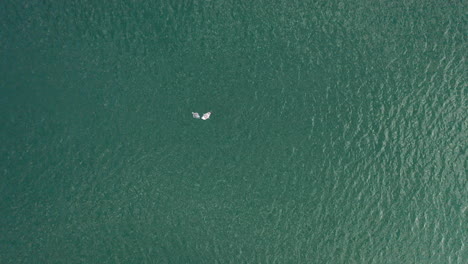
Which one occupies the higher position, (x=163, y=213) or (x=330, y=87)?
(x=330, y=87)

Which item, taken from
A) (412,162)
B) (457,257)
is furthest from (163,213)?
(457,257)

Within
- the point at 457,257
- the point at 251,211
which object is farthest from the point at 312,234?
the point at 457,257

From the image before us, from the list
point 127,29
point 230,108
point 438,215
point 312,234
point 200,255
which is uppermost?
point 127,29

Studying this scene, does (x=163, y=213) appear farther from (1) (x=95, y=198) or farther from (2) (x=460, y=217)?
(2) (x=460, y=217)

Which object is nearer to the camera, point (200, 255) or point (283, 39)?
point (200, 255)

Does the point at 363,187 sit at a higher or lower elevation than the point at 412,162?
lower

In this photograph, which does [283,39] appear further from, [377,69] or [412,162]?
[412,162]
